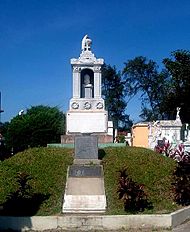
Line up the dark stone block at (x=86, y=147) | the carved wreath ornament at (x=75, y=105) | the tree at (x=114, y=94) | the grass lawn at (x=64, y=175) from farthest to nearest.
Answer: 1. the tree at (x=114, y=94)
2. the carved wreath ornament at (x=75, y=105)
3. the dark stone block at (x=86, y=147)
4. the grass lawn at (x=64, y=175)

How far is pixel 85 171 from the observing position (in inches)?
532

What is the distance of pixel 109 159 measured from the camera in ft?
49.4

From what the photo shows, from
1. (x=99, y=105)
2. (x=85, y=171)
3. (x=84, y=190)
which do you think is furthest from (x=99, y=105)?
(x=84, y=190)

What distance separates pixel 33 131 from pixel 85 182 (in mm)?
18542

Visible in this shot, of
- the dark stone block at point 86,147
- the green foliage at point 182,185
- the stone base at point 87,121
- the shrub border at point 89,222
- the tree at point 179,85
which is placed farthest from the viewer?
the tree at point 179,85

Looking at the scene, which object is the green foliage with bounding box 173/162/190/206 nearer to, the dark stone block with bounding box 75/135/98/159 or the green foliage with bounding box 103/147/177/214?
the green foliage with bounding box 103/147/177/214

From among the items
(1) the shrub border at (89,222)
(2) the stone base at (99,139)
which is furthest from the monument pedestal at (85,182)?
(2) the stone base at (99,139)

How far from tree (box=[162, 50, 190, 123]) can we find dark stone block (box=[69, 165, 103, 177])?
106 feet

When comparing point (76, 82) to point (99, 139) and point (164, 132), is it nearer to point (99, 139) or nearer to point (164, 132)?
point (99, 139)

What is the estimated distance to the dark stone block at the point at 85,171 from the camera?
13.4 metres

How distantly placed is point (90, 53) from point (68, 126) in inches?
149

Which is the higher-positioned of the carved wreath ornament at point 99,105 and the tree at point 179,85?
the tree at point 179,85

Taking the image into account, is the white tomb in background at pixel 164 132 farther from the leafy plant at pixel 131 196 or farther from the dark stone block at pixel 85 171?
the leafy plant at pixel 131 196

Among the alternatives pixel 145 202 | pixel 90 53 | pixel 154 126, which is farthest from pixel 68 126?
pixel 154 126
